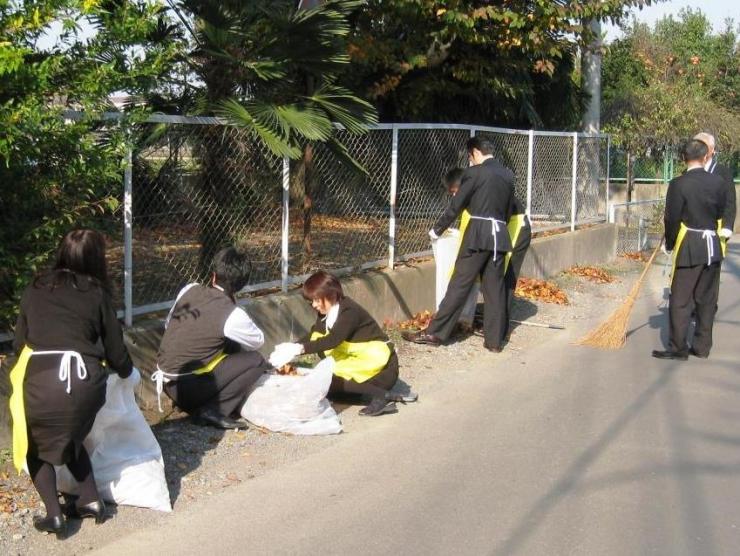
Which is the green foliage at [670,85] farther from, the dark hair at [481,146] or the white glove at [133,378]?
the white glove at [133,378]

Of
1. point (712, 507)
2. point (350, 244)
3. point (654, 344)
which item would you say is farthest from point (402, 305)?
point (712, 507)

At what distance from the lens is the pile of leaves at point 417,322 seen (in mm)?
9797

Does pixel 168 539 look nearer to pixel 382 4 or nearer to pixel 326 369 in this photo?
pixel 326 369

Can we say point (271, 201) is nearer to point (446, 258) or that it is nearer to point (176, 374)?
point (446, 258)

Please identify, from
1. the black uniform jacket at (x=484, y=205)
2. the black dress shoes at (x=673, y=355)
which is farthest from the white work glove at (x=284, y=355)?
the black dress shoes at (x=673, y=355)

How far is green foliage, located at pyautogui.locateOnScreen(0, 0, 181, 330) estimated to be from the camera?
4.70 meters

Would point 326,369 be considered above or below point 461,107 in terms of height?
below

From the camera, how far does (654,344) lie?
978 cm

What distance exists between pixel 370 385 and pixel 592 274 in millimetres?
7931

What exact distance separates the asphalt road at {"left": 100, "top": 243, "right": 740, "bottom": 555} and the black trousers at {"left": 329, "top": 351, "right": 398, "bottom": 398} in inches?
9.2

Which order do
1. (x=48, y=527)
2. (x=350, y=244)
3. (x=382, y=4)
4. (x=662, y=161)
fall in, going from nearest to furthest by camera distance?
(x=48, y=527) < (x=350, y=244) < (x=382, y=4) < (x=662, y=161)

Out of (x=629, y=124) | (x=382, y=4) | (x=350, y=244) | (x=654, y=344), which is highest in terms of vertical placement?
(x=382, y=4)

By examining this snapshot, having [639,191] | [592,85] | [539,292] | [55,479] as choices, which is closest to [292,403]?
[55,479]

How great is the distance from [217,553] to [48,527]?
2.60 ft
